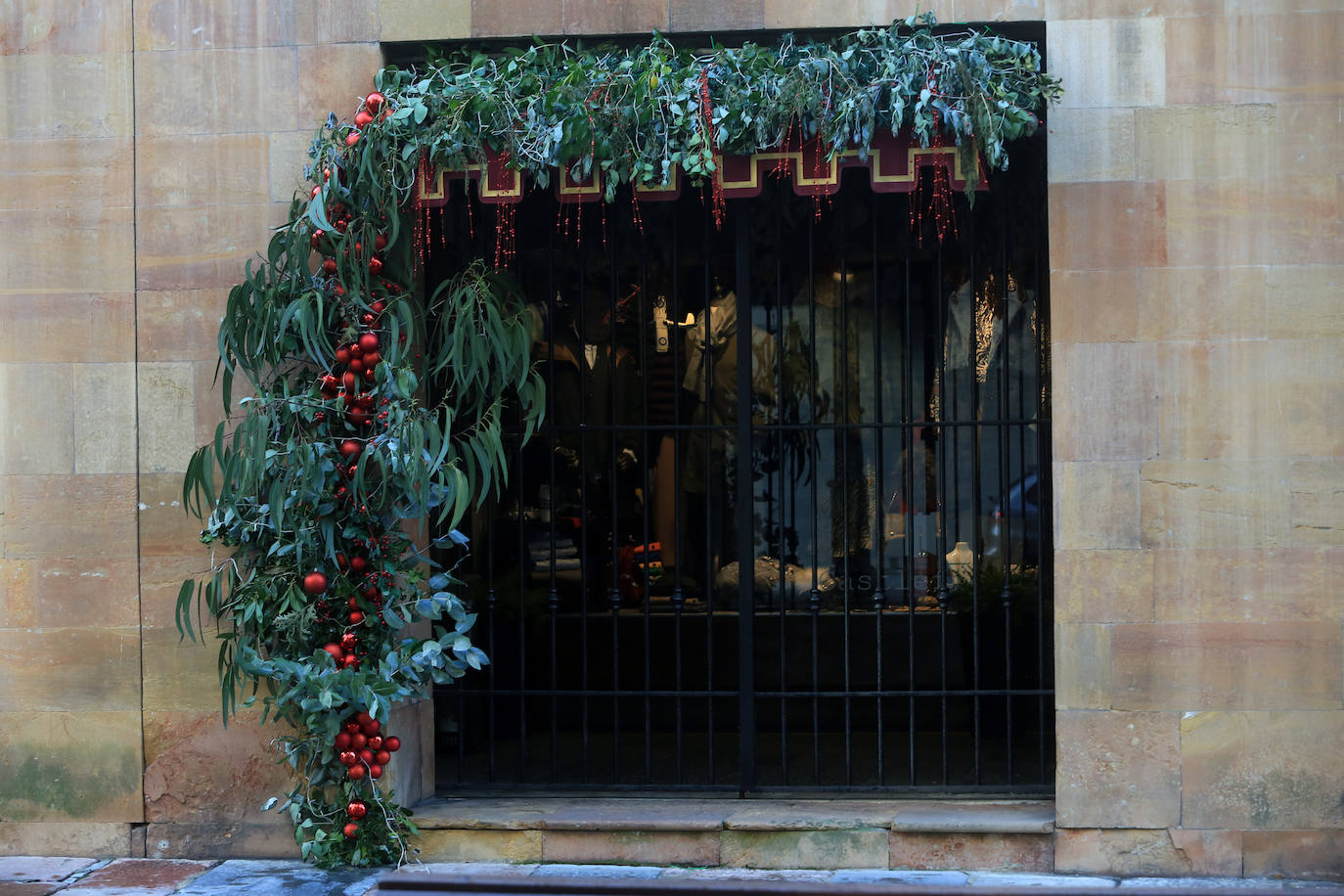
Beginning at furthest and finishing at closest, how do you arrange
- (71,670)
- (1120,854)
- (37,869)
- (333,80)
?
(71,670) → (333,80) → (37,869) → (1120,854)

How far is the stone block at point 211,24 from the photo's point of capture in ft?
19.6

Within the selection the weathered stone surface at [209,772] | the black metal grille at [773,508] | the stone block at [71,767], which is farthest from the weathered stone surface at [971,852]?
the stone block at [71,767]

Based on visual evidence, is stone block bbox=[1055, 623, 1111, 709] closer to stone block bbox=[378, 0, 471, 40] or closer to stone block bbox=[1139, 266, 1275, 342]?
stone block bbox=[1139, 266, 1275, 342]

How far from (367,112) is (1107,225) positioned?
323 cm

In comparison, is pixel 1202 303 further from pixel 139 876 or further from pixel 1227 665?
pixel 139 876

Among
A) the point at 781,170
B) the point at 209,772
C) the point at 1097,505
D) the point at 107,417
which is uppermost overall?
the point at 781,170

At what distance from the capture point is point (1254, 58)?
18.3 feet

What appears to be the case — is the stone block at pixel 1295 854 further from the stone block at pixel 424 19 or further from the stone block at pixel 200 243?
the stone block at pixel 200 243

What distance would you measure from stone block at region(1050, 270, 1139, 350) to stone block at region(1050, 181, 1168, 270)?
0.05m

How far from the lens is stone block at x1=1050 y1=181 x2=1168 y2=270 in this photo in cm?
562

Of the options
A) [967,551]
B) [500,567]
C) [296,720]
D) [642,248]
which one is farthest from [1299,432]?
[296,720]

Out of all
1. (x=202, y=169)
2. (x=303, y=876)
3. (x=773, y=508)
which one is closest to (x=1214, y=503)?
(x=773, y=508)

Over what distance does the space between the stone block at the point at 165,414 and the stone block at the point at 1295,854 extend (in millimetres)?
5027

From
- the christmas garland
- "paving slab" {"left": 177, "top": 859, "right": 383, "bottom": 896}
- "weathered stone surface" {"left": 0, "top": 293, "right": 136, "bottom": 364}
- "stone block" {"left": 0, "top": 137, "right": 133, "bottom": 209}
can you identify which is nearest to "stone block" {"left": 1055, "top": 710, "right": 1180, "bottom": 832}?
the christmas garland
